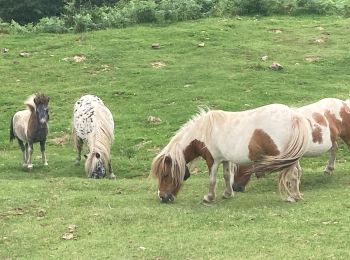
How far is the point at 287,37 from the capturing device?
27219 millimetres

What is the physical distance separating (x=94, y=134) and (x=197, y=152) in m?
4.04

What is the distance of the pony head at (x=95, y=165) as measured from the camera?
47.0 feet

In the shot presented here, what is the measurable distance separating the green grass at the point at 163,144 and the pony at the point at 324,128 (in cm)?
42

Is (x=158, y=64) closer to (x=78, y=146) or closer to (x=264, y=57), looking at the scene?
(x=264, y=57)

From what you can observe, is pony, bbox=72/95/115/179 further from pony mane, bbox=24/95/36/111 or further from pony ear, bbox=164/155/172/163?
pony ear, bbox=164/155/172/163

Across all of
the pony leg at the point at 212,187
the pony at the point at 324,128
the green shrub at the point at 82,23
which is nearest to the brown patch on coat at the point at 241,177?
Result: the pony at the point at 324,128

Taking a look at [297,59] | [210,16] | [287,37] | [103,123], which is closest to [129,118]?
[103,123]

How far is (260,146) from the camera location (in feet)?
34.7

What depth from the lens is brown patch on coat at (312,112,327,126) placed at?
11.6 m

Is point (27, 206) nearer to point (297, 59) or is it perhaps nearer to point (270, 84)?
point (270, 84)

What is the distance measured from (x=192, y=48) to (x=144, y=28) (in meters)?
4.09

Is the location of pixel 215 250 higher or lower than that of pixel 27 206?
higher

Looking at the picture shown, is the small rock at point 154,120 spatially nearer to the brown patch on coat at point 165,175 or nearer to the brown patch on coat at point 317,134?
the brown patch on coat at point 165,175

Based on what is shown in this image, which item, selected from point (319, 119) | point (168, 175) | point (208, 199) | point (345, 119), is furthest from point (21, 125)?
point (345, 119)
